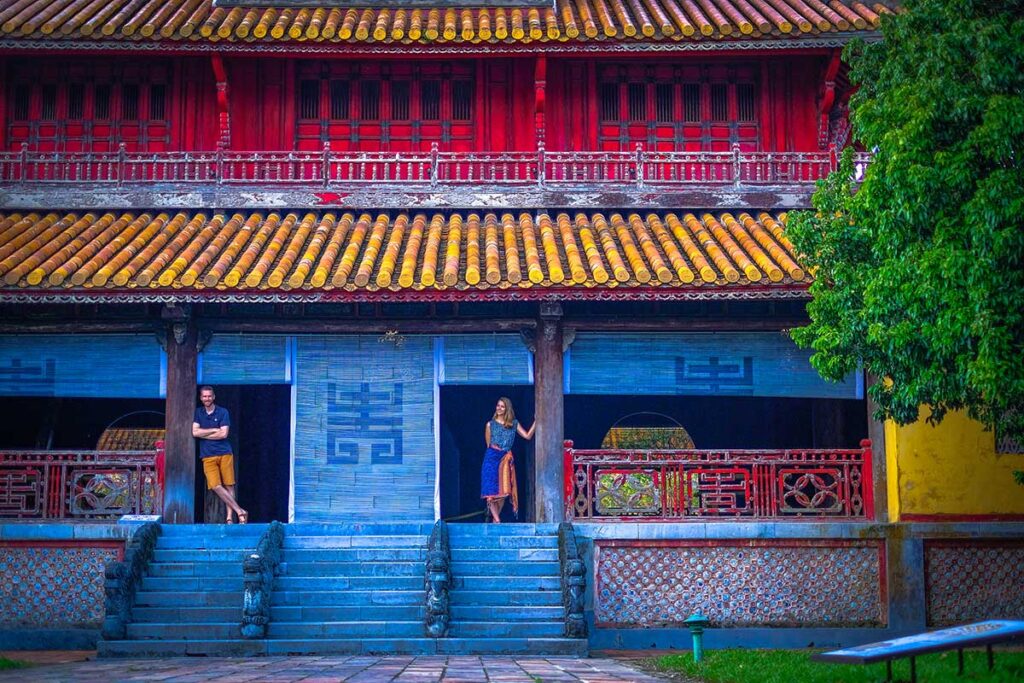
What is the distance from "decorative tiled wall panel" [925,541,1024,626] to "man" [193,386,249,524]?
8276 mm

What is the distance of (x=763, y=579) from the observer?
13531mm

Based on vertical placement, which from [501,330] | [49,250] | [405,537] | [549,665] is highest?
[49,250]

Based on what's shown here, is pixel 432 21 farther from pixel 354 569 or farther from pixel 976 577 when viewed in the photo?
pixel 976 577

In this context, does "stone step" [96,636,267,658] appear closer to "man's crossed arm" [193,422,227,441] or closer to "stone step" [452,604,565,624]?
"stone step" [452,604,565,624]

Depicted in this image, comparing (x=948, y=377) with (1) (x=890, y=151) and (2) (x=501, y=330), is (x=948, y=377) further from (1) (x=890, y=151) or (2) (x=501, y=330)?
(2) (x=501, y=330)

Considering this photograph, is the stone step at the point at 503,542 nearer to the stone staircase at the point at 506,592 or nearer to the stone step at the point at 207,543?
the stone staircase at the point at 506,592

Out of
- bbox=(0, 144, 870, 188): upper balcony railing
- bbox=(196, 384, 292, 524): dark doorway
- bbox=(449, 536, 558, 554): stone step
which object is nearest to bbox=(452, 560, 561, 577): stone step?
bbox=(449, 536, 558, 554): stone step

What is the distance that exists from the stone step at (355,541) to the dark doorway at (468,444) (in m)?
4.32

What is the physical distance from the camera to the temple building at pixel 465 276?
44.1 feet

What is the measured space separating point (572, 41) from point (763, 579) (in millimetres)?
7203

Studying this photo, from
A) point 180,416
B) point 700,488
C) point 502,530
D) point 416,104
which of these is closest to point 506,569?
point 502,530

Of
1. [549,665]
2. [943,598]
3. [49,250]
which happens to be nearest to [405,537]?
[549,665]

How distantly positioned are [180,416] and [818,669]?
7.93m

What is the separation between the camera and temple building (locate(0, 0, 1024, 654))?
13.4 metres
